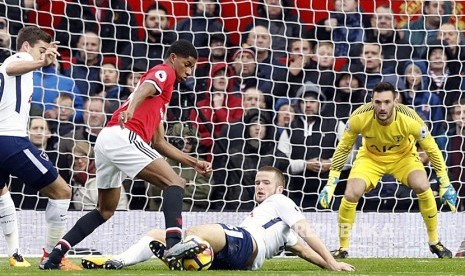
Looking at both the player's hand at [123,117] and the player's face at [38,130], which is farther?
the player's face at [38,130]

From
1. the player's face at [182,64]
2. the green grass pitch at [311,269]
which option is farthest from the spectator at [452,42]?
the player's face at [182,64]

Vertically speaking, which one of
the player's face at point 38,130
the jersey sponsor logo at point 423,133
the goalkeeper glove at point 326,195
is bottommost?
the goalkeeper glove at point 326,195

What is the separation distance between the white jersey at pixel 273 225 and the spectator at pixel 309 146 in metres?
4.22

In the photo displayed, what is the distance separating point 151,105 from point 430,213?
12.8ft

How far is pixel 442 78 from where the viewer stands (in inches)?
544

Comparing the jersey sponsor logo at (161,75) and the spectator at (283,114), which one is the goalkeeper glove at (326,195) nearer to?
the spectator at (283,114)

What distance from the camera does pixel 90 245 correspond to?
12125mm

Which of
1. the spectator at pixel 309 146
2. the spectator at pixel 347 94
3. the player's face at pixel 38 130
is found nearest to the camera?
the player's face at pixel 38 130

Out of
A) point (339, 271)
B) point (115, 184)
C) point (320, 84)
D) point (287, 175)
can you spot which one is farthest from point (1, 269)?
point (320, 84)

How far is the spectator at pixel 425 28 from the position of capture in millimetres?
14242

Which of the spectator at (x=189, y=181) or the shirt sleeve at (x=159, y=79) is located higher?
the shirt sleeve at (x=159, y=79)

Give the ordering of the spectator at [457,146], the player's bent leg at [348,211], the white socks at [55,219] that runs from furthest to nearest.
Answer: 1. the spectator at [457,146]
2. the player's bent leg at [348,211]
3. the white socks at [55,219]

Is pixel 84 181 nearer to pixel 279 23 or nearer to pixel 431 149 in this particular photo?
pixel 279 23

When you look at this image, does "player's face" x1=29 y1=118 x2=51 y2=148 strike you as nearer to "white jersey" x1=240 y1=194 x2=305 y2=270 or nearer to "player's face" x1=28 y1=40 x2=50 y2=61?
"player's face" x1=28 y1=40 x2=50 y2=61
